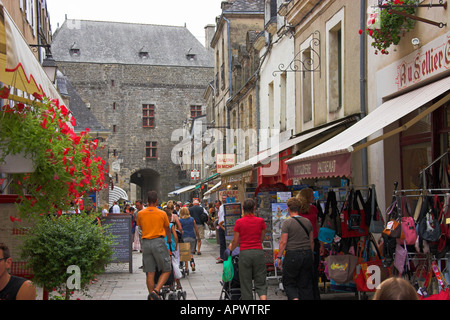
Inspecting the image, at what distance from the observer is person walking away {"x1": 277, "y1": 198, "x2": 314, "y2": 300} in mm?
7180

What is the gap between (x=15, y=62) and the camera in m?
4.18

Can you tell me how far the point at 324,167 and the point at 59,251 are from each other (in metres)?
3.51

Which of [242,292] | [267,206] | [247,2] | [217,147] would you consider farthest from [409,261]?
[217,147]

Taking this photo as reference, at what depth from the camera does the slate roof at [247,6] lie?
90.1 feet

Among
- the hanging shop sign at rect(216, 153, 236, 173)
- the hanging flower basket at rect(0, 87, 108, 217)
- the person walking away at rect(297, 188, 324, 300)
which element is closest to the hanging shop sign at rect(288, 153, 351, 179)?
the person walking away at rect(297, 188, 324, 300)

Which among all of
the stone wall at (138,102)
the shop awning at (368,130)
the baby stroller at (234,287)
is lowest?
the baby stroller at (234,287)

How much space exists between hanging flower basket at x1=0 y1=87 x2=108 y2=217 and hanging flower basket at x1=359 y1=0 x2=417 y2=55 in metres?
4.47

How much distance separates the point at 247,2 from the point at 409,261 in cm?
2326

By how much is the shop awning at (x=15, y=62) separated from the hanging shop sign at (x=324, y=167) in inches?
145

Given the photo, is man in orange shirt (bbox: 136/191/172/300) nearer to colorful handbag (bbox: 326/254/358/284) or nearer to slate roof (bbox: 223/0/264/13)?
colorful handbag (bbox: 326/254/358/284)

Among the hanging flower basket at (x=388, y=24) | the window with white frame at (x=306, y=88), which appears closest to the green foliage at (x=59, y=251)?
the hanging flower basket at (x=388, y=24)

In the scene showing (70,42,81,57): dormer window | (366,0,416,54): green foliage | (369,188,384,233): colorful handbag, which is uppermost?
(70,42,81,57): dormer window

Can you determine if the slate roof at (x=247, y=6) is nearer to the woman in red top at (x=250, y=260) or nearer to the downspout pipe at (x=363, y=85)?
the downspout pipe at (x=363, y=85)

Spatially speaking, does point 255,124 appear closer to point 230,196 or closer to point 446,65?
point 230,196
